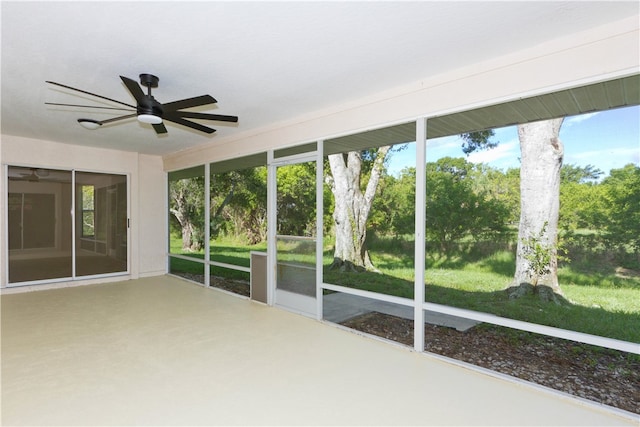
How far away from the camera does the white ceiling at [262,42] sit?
2094 millimetres

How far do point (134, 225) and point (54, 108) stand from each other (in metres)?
3.33

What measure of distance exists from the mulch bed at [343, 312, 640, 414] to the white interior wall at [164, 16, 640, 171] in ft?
9.09

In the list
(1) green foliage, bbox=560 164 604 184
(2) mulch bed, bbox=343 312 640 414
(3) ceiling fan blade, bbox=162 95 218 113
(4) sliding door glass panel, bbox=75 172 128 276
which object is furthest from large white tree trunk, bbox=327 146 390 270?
(3) ceiling fan blade, bbox=162 95 218 113

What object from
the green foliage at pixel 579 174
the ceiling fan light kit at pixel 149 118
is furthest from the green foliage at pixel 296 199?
the green foliage at pixel 579 174

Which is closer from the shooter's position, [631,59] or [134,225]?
[631,59]

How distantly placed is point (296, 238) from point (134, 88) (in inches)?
108

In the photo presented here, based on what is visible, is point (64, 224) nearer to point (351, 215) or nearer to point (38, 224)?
point (38, 224)

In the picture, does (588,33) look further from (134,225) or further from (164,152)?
(134,225)

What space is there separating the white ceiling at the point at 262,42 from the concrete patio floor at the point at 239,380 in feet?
8.70

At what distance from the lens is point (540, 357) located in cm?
407

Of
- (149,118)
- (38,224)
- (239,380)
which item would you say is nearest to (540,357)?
(239,380)

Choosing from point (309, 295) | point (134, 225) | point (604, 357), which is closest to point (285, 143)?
point (309, 295)

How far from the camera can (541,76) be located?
8.45 feet

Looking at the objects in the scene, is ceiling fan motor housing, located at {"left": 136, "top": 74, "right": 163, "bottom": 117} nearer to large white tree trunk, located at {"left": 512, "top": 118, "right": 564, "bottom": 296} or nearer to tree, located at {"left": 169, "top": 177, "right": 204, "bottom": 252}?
large white tree trunk, located at {"left": 512, "top": 118, "right": 564, "bottom": 296}
